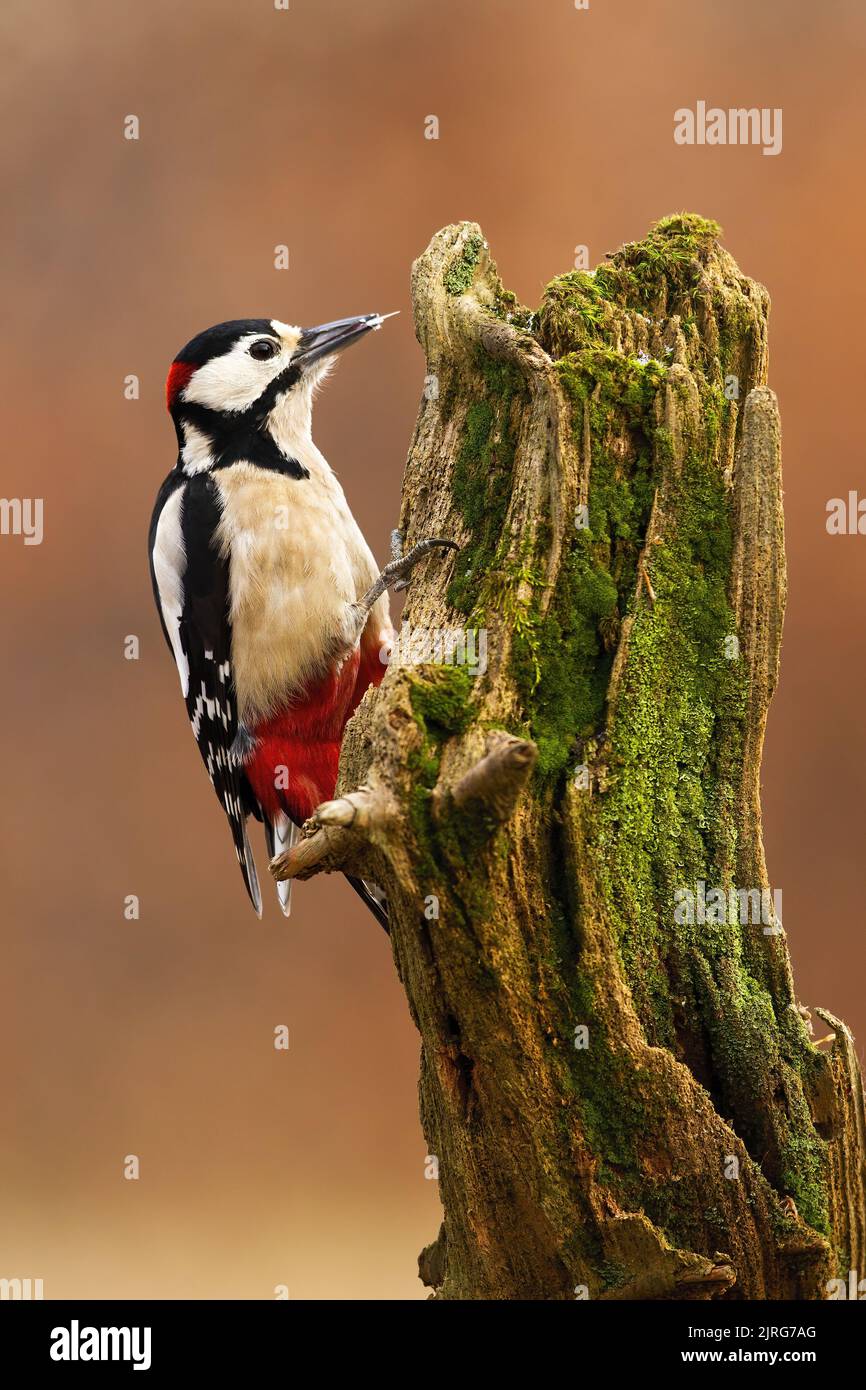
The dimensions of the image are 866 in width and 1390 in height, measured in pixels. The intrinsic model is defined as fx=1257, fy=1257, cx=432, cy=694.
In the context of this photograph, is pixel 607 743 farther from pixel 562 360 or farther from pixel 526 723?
pixel 562 360

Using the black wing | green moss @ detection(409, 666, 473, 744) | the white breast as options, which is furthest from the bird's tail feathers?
green moss @ detection(409, 666, 473, 744)

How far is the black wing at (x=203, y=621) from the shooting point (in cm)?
245

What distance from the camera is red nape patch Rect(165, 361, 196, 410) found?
8.15 ft

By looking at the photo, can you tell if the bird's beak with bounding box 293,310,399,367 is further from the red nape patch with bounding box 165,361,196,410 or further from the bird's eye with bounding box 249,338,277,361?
the red nape patch with bounding box 165,361,196,410

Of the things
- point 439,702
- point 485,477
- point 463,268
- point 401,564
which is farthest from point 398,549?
point 439,702

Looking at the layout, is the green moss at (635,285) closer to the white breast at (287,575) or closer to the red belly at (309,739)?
the white breast at (287,575)

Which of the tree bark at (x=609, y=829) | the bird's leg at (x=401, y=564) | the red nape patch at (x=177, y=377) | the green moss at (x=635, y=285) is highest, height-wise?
the red nape patch at (x=177, y=377)

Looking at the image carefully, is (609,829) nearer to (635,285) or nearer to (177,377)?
(635,285)

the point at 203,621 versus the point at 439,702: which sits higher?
the point at 203,621

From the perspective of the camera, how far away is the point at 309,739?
2.51m

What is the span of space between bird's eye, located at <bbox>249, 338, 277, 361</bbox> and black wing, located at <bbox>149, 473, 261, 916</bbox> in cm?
25

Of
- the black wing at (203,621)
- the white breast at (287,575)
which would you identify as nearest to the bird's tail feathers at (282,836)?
the black wing at (203,621)

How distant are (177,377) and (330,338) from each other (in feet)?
A: 1.04

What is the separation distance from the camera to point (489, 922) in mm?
1555
